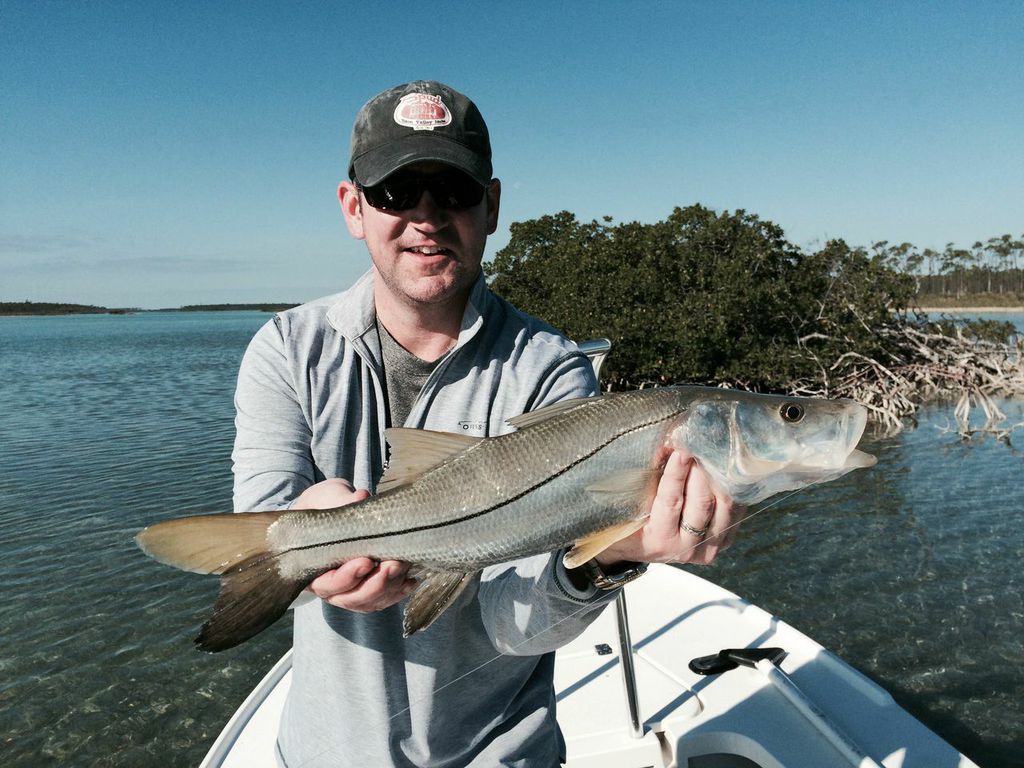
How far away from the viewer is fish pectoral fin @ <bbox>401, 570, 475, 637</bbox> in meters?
2.25

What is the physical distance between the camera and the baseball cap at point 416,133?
266 centimetres

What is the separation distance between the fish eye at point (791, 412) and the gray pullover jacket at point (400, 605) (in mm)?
800

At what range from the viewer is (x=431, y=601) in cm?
229

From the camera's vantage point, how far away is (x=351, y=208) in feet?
9.83

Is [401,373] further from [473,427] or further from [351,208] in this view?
[351,208]

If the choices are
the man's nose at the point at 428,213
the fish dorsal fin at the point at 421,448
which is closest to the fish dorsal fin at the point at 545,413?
the fish dorsal fin at the point at 421,448

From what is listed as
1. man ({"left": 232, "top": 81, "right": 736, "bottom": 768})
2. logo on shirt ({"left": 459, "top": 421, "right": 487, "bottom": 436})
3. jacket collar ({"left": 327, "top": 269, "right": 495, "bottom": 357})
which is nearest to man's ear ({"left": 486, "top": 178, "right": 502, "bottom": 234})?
man ({"left": 232, "top": 81, "right": 736, "bottom": 768})

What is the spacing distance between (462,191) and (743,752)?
3708 millimetres

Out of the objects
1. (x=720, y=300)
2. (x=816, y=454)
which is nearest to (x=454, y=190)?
(x=816, y=454)

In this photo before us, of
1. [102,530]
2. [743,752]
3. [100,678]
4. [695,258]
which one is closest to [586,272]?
[695,258]

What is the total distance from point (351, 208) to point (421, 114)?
55cm

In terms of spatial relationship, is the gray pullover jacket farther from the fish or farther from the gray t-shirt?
the fish

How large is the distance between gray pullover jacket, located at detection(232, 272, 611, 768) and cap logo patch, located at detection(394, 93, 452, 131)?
2.27 ft

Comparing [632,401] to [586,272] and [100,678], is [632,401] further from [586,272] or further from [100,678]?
[586,272]
